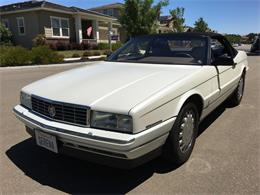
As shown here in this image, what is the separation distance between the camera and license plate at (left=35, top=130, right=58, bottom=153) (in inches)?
110

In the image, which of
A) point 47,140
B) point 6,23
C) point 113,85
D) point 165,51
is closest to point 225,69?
point 165,51

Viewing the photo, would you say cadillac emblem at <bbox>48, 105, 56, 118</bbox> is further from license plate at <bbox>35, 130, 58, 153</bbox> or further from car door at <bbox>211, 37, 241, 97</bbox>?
car door at <bbox>211, 37, 241, 97</bbox>

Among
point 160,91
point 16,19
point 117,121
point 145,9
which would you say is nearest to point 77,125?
point 117,121

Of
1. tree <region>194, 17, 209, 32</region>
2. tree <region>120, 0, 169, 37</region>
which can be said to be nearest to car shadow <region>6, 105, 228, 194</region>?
tree <region>120, 0, 169, 37</region>

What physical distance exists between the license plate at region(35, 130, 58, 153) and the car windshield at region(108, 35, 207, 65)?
1.92 metres

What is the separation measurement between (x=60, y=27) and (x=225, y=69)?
2245cm

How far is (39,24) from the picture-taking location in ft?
74.3

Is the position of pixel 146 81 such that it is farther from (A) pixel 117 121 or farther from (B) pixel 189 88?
(A) pixel 117 121

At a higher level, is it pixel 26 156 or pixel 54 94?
pixel 54 94

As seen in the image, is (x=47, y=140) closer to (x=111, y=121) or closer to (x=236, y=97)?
(x=111, y=121)

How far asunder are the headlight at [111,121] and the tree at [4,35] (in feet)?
77.6

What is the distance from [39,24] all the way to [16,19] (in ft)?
9.85

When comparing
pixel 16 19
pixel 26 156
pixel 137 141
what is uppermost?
pixel 16 19

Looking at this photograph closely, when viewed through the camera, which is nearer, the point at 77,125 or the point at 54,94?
the point at 77,125
